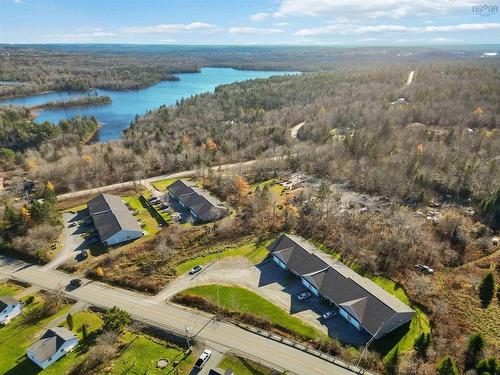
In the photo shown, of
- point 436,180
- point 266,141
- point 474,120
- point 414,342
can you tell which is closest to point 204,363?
point 414,342

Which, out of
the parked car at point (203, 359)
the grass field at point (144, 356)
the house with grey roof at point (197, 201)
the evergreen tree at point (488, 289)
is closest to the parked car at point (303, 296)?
the parked car at point (203, 359)

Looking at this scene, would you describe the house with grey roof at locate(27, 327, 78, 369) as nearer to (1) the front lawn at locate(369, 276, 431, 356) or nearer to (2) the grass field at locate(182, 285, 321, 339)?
(2) the grass field at locate(182, 285, 321, 339)

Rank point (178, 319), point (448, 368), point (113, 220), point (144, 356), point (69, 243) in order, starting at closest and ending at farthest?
1. point (448, 368)
2. point (144, 356)
3. point (178, 319)
4. point (69, 243)
5. point (113, 220)

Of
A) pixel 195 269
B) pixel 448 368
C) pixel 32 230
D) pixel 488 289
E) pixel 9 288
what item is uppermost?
pixel 448 368

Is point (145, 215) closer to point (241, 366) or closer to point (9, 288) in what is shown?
point (9, 288)

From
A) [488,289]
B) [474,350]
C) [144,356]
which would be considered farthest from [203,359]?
[488,289]

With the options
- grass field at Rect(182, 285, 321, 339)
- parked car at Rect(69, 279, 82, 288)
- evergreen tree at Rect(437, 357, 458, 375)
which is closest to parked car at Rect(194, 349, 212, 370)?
grass field at Rect(182, 285, 321, 339)

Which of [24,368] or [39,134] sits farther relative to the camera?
[39,134]
